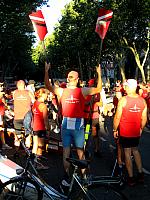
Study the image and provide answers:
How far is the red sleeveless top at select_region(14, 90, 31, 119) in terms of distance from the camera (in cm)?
959

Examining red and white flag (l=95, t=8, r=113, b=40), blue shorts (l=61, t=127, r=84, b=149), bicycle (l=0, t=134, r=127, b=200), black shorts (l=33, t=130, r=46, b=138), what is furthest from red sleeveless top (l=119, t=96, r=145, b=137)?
black shorts (l=33, t=130, r=46, b=138)

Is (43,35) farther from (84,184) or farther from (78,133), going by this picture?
(84,184)

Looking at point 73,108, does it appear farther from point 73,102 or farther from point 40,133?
point 40,133

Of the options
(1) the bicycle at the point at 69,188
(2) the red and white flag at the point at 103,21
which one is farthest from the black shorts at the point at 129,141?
(1) the bicycle at the point at 69,188

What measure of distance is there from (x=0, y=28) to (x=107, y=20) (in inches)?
884

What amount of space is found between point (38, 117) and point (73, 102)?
269cm

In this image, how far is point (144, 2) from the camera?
29641 millimetres

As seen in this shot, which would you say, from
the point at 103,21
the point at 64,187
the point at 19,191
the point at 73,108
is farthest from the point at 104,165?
the point at 19,191

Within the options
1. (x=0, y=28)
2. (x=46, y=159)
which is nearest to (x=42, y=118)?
(x=46, y=159)

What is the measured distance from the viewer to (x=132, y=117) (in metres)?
7.01

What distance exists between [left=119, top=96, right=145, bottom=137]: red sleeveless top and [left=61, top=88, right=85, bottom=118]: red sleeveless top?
0.80 meters

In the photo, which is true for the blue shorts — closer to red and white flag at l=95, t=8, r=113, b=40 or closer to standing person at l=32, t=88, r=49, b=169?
red and white flag at l=95, t=8, r=113, b=40

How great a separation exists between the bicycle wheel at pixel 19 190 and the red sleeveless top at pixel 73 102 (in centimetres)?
150

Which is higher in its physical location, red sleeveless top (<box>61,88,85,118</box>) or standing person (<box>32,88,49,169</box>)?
red sleeveless top (<box>61,88,85,118</box>)
